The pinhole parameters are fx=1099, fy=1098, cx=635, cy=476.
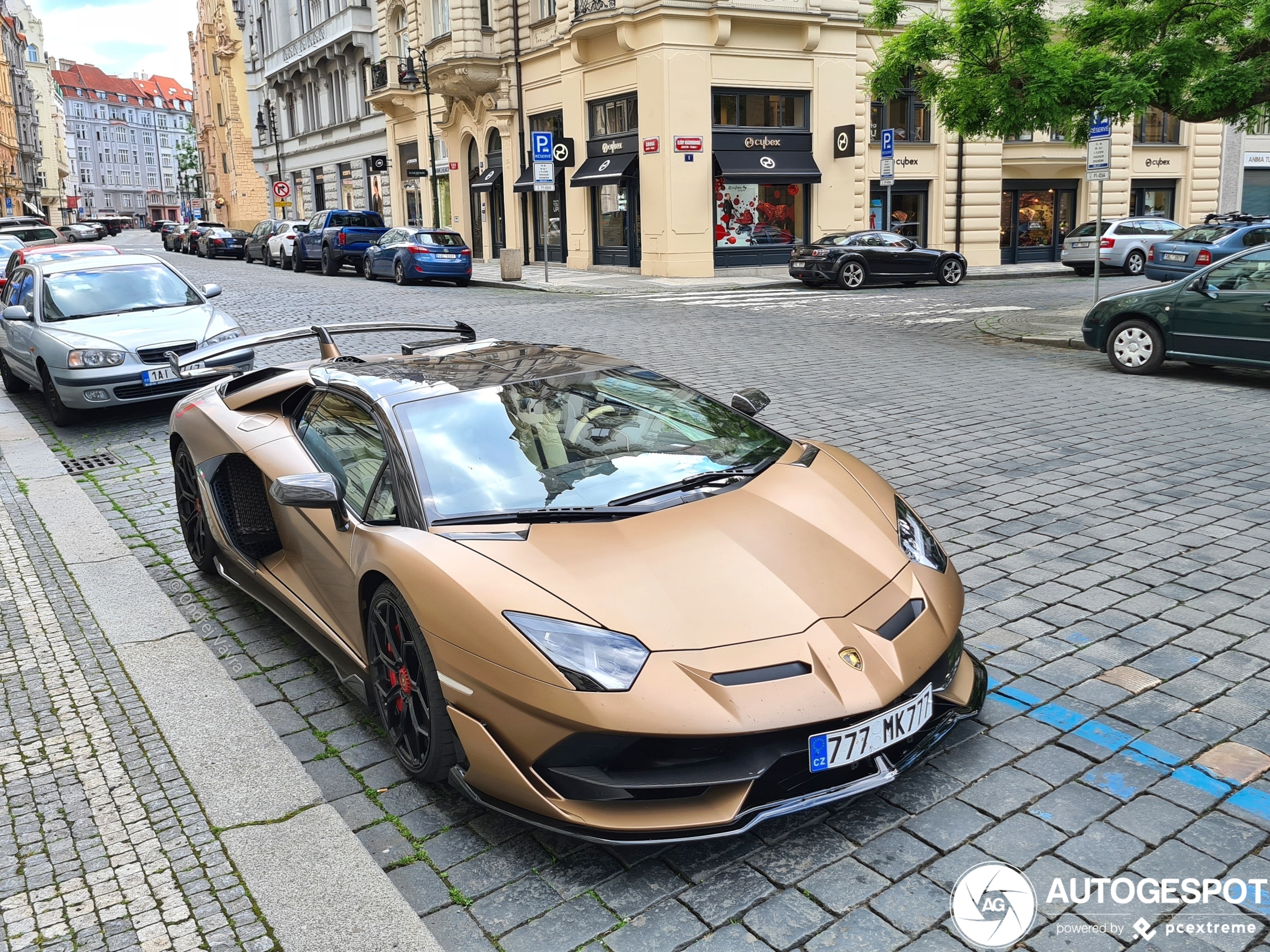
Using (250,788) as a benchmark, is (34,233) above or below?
above

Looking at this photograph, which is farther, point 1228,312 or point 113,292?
point 113,292

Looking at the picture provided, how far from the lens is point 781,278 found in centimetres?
2781

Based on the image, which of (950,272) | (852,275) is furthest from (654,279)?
(950,272)

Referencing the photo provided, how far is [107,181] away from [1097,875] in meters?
180

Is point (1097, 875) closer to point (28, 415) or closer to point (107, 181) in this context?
point (28, 415)

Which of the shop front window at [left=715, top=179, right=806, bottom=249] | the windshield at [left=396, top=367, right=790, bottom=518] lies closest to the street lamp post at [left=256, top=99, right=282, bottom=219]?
the shop front window at [left=715, top=179, right=806, bottom=249]

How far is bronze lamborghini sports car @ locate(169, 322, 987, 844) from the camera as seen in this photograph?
2945 millimetres

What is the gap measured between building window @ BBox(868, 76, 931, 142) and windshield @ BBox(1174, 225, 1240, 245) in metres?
9.02

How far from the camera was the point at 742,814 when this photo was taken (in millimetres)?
2928

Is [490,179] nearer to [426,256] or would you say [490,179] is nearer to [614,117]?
[614,117]

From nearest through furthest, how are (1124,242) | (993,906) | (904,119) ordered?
1. (993,906)
2. (1124,242)
3. (904,119)

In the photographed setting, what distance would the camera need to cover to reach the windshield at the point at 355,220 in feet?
104

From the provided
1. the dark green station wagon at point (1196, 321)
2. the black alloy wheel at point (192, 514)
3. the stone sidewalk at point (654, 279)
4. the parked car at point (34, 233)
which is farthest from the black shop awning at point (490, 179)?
the black alloy wheel at point (192, 514)

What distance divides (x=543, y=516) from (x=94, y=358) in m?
7.78
